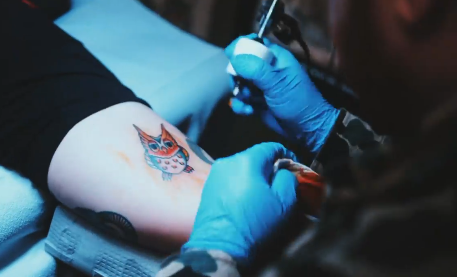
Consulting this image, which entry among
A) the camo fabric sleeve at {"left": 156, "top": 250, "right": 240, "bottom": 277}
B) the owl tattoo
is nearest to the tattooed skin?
the owl tattoo

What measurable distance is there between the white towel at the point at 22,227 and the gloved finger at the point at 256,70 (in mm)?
595

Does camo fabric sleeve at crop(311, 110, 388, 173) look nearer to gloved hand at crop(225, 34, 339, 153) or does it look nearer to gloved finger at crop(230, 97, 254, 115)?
gloved hand at crop(225, 34, 339, 153)

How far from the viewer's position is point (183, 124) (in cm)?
122

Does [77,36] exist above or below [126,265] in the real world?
above

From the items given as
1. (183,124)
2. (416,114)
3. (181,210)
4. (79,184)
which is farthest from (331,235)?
(183,124)

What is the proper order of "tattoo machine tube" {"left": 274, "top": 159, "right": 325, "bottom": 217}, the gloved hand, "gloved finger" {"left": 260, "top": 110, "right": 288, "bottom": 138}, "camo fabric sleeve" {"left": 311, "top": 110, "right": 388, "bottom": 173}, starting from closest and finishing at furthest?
"tattoo machine tube" {"left": 274, "top": 159, "right": 325, "bottom": 217}, "camo fabric sleeve" {"left": 311, "top": 110, "right": 388, "bottom": 173}, the gloved hand, "gloved finger" {"left": 260, "top": 110, "right": 288, "bottom": 138}

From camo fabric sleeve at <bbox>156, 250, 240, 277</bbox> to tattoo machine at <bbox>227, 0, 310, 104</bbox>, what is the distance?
58 centimetres

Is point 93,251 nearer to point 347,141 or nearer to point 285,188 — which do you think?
point 285,188

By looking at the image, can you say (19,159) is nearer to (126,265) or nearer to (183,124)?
(126,265)

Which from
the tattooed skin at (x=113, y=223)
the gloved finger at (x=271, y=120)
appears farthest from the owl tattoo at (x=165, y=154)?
the gloved finger at (x=271, y=120)

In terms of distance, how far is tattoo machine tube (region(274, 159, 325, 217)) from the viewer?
0.79 meters

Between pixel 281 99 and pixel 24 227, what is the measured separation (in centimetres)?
75

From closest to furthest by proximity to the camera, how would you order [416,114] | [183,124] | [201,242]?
[416,114] → [201,242] → [183,124]

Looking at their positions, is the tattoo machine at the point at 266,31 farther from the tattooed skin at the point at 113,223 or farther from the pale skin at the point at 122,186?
the tattooed skin at the point at 113,223
